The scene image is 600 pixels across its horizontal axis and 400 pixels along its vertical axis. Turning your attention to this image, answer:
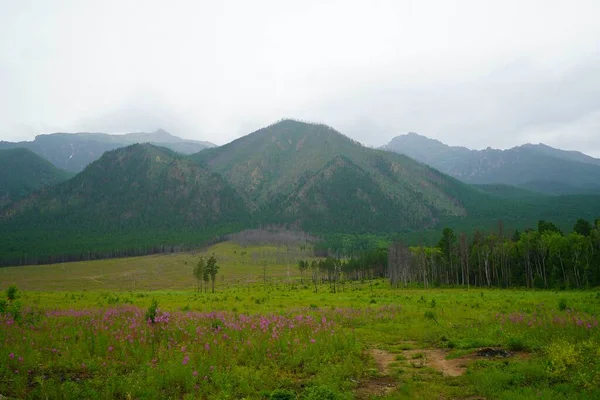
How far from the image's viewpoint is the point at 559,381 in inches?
398

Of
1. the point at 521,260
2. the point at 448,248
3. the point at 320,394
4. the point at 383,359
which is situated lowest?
the point at 521,260

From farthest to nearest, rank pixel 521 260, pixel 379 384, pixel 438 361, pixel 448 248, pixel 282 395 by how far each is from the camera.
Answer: pixel 448 248 → pixel 521 260 → pixel 438 361 → pixel 379 384 → pixel 282 395

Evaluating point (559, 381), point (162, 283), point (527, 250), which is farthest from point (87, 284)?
point (559, 381)

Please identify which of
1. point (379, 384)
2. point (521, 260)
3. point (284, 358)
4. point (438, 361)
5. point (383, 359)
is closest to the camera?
point (379, 384)

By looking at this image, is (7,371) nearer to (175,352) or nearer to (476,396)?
(175,352)

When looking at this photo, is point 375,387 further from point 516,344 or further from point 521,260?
point 521,260

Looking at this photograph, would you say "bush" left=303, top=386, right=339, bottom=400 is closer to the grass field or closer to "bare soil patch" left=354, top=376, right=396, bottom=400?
the grass field

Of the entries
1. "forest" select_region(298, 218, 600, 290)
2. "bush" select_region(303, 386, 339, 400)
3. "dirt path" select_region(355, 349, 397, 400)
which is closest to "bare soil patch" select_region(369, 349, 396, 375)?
"dirt path" select_region(355, 349, 397, 400)

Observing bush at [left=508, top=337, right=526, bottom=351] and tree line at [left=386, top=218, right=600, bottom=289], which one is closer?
bush at [left=508, top=337, right=526, bottom=351]

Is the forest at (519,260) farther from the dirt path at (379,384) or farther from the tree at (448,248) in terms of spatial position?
the dirt path at (379,384)

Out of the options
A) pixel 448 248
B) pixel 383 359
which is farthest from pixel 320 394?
pixel 448 248

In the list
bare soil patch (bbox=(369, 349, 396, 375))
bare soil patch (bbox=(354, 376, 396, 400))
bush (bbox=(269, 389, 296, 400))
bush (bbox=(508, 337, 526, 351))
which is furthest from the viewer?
bush (bbox=(508, 337, 526, 351))

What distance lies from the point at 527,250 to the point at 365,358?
249 ft

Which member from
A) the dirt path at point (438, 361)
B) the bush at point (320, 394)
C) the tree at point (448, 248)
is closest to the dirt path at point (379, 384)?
the bush at point (320, 394)
